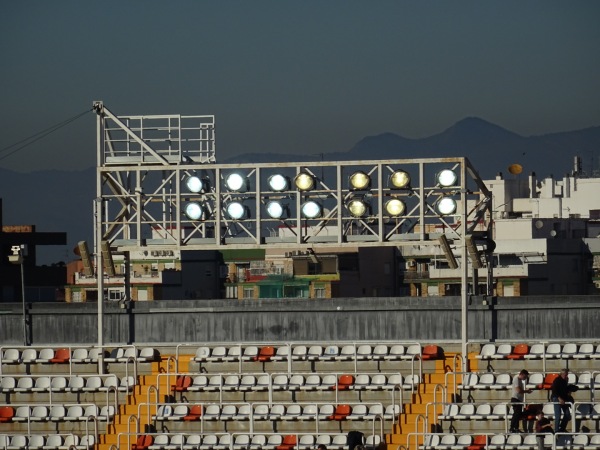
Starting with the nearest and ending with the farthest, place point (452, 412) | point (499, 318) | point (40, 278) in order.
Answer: point (452, 412) → point (499, 318) → point (40, 278)

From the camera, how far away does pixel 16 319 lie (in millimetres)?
43906

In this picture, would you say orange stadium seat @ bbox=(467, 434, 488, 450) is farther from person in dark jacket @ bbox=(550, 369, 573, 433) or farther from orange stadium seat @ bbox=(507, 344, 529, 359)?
orange stadium seat @ bbox=(507, 344, 529, 359)

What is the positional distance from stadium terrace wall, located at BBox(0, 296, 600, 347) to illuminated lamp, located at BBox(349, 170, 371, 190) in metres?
2.86

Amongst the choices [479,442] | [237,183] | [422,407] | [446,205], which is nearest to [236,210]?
[237,183]

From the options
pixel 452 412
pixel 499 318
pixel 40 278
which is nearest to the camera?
pixel 452 412

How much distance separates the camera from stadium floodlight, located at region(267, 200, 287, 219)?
4241 centimetres

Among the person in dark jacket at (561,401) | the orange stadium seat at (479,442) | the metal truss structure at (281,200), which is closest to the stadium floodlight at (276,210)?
the metal truss structure at (281,200)

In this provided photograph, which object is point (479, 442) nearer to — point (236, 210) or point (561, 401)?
point (561, 401)

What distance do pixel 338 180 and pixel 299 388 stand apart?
223 inches

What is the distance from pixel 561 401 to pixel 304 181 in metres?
9.93

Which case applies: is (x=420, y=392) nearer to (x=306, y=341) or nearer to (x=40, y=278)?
Answer: (x=306, y=341)

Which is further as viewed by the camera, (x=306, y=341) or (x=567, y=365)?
(x=306, y=341)

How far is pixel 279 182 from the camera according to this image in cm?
4225

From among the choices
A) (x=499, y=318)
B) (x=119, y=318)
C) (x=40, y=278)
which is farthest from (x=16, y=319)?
(x=40, y=278)
